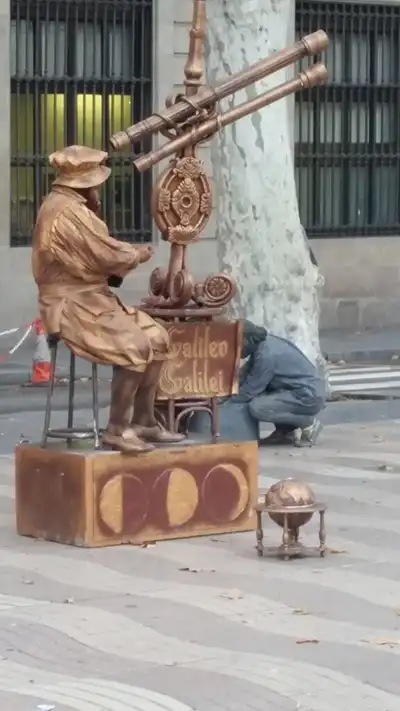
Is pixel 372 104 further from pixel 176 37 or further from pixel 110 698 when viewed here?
pixel 110 698

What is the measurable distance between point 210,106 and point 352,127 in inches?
628

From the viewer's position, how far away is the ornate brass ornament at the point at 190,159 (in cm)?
1033

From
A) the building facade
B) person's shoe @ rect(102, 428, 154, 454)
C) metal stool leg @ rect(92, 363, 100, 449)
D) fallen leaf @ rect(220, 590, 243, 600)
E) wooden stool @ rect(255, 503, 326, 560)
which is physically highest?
the building facade

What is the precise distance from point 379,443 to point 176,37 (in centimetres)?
1120

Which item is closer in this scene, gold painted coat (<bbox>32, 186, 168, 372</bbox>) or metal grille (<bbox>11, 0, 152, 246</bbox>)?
gold painted coat (<bbox>32, 186, 168, 372</bbox>)

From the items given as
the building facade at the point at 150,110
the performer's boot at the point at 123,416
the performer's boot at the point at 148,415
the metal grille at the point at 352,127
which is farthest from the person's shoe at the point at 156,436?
the metal grille at the point at 352,127

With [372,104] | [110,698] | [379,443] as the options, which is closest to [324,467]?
[379,443]

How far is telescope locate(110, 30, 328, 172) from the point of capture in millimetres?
10180

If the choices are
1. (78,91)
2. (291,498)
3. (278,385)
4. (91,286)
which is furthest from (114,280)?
(78,91)

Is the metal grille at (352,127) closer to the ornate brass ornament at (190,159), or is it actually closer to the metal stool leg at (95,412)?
the ornate brass ornament at (190,159)

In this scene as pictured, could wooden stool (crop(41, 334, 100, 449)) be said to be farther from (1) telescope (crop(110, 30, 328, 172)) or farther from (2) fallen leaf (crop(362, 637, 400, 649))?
(2) fallen leaf (crop(362, 637, 400, 649))

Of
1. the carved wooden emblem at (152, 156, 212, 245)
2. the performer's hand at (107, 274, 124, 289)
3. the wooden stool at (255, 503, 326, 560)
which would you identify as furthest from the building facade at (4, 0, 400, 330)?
the wooden stool at (255, 503, 326, 560)

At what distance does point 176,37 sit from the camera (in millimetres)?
24109

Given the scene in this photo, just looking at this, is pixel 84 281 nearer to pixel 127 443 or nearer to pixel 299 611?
pixel 127 443
